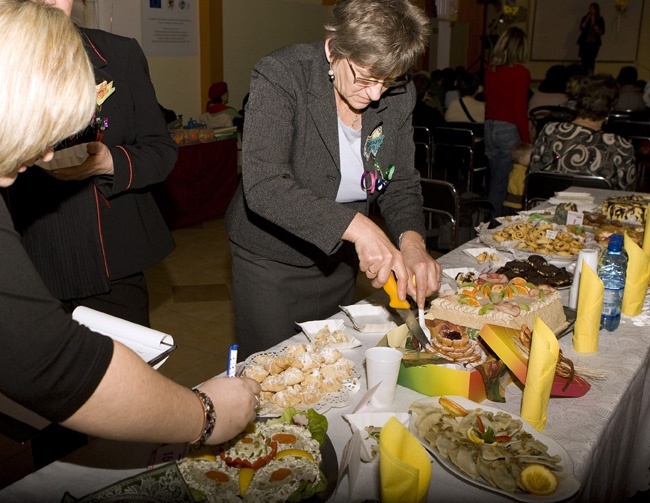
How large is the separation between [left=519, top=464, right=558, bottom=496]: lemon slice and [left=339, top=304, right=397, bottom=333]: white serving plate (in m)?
0.65

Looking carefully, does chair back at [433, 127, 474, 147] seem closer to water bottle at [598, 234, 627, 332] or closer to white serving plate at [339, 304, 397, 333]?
water bottle at [598, 234, 627, 332]

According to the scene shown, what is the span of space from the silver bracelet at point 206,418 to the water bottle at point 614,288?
115 cm

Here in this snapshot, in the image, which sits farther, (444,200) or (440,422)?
(444,200)

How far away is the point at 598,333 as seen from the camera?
162cm

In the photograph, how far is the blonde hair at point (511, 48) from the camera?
502 centimetres

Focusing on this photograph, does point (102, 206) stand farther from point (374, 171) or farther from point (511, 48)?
point (511, 48)

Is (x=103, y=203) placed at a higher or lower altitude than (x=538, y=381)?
higher

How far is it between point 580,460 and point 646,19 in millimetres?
12961

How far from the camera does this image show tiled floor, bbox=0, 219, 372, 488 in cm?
293

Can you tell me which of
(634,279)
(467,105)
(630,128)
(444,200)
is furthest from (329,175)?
(467,105)

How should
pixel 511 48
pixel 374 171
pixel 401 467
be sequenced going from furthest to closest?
pixel 511 48 < pixel 374 171 < pixel 401 467

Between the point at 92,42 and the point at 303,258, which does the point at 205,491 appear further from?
the point at 92,42

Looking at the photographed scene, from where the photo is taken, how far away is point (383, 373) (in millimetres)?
1286

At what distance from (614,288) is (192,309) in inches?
106
